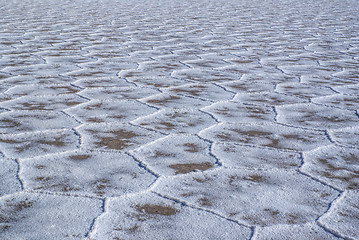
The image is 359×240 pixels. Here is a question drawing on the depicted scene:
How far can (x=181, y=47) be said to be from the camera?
3.75 metres

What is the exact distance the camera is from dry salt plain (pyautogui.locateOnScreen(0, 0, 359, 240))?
1.14m

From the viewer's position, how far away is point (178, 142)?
5.41ft

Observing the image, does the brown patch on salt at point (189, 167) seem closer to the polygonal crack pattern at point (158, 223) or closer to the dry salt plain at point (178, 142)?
the dry salt plain at point (178, 142)

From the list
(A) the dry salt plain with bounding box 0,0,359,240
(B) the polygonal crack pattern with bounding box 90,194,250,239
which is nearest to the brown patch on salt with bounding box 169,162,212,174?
(A) the dry salt plain with bounding box 0,0,359,240

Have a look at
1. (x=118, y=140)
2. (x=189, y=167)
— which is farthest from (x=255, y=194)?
(x=118, y=140)

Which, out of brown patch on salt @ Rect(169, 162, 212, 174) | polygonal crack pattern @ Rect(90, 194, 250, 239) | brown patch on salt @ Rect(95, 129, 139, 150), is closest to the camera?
polygonal crack pattern @ Rect(90, 194, 250, 239)

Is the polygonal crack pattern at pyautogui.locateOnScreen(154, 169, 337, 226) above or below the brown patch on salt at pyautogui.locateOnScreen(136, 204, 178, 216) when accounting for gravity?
below

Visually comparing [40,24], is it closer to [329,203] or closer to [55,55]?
[55,55]

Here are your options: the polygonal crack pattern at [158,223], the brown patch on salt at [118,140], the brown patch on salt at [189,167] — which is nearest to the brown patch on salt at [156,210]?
the polygonal crack pattern at [158,223]

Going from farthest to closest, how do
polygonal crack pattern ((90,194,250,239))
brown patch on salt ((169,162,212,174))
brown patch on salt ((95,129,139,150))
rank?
brown patch on salt ((95,129,139,150)), brown patch on salt ((169,162,212,174)), polygonal crack pattern ((90,194,250,239))

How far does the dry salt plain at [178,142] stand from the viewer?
114 cm

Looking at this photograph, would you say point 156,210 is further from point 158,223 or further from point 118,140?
point 118,140

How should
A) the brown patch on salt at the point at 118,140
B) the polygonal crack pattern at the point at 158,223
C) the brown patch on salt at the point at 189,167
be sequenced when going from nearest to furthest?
the polygonal crack pattern at the point at 158,223 < the brown patch on salt at the point at 189,167 < the brown patch on salt at the point at 118,140

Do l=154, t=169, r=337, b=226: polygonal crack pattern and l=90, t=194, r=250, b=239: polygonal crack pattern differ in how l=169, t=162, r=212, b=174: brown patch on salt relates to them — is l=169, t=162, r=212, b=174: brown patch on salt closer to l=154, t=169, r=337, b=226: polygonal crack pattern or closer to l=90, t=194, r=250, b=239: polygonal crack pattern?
l=154, t=169, r=337, b=226: polygonal crack pattern
